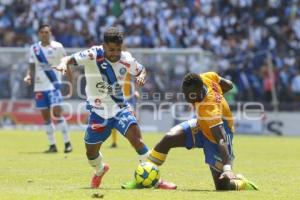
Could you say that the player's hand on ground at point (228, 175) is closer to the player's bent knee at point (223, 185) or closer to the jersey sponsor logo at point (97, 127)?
the player's bent knee at point (223, 185)

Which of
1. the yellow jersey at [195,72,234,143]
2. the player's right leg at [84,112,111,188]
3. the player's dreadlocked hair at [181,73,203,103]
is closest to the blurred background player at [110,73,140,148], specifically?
the player's right leg at [84,112,111,188]

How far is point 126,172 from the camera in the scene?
15.1 m

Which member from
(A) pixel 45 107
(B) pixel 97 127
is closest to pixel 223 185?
(B) pixel 97 127

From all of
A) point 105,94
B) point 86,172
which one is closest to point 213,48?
point 86,172

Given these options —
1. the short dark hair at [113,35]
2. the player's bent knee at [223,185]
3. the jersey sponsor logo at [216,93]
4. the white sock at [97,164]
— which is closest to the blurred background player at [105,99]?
the white sock at [97,164]

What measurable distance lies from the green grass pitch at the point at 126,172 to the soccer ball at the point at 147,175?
254 millimetres

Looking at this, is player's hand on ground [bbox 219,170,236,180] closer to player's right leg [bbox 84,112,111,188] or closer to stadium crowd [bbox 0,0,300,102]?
player's right leg [bbox 84,112,111,188]

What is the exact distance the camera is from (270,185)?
1274 centimetres

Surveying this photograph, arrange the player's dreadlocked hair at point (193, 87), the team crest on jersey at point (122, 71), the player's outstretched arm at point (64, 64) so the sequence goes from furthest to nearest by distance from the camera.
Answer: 1. the team crest on jersey at point (122, 71)
2. the player's outstretched arm at point (64, 64)
3. the player's dreadlocked hair at point (193, 87)

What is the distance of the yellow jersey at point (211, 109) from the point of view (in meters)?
11.6

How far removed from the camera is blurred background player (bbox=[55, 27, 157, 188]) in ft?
40.0

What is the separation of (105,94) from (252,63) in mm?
19578

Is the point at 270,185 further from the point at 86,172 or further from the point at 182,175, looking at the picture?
the point at 86,172

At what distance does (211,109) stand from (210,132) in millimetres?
424
